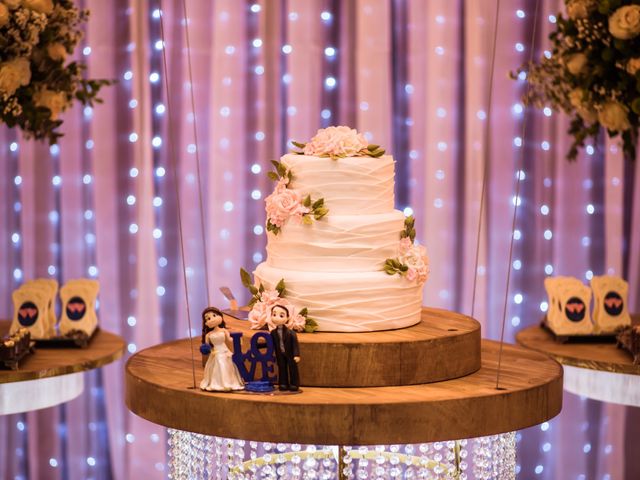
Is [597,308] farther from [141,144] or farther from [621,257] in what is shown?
[141,144]

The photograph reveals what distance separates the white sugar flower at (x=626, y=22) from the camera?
307 cm

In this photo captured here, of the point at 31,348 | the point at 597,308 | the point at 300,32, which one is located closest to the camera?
the point at 31,348

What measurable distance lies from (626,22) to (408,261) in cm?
112

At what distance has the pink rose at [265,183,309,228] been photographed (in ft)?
8.41

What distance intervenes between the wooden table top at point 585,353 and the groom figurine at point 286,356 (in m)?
0.96

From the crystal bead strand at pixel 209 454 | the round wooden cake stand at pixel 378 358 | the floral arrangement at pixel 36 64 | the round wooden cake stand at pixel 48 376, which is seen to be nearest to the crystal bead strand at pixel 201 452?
the crystal bead strand at pixel 209 454

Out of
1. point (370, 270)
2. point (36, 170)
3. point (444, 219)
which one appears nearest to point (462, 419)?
point (370, 270)

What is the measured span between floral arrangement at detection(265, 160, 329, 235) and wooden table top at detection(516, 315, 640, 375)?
85 centimetres

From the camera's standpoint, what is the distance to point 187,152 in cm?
433

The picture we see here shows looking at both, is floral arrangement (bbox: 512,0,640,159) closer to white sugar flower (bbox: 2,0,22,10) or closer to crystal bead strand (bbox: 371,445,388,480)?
crystal bead strand (bbox: 371,445,388,480)

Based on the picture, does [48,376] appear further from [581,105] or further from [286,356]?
[581,105]

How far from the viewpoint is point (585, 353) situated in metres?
3.14

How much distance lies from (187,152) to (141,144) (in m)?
0.20

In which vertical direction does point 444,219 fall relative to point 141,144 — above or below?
below
